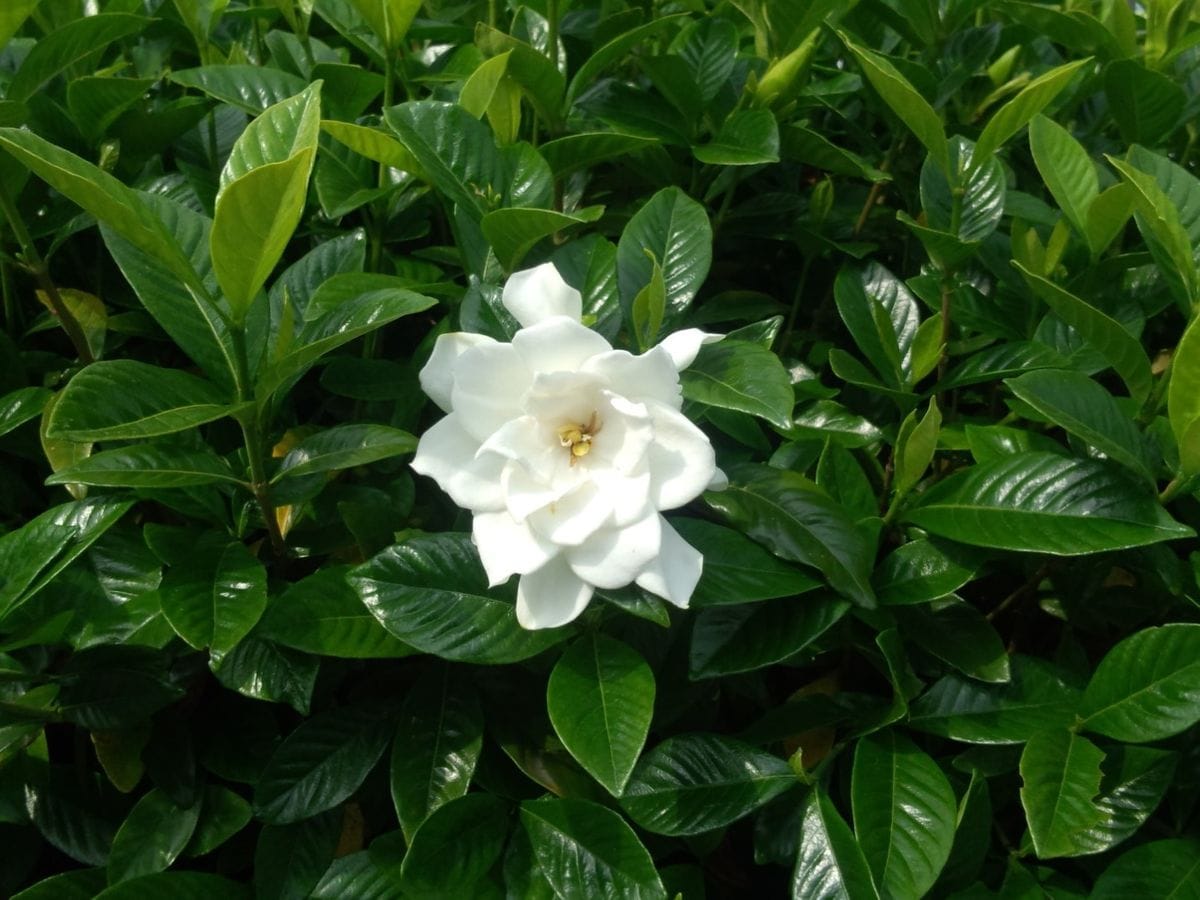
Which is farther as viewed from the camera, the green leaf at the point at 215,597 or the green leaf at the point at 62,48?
the green leaf at the point at 62,48

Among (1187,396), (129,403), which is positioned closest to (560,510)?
(129,403)

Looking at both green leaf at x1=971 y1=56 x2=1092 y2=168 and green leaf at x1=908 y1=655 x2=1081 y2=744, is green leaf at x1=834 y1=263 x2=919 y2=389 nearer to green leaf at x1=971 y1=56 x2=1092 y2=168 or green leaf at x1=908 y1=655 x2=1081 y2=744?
green leaf at x1=971 y1=56 x2=1092 y2=168

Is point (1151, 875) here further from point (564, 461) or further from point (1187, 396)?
point (564, 461)

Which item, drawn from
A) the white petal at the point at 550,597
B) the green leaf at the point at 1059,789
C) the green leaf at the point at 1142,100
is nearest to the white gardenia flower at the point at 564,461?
the white petal at the point at 550,597

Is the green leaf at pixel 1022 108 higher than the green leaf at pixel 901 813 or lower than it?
higher

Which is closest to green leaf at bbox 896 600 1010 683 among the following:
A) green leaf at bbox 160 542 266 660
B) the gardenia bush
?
the gardenia bush

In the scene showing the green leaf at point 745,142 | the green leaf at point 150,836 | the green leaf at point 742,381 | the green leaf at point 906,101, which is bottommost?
the green leaf at point 150,836

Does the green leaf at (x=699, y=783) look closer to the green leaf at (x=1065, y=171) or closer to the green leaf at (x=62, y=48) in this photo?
the green leaf at (x=1065, y=171)
